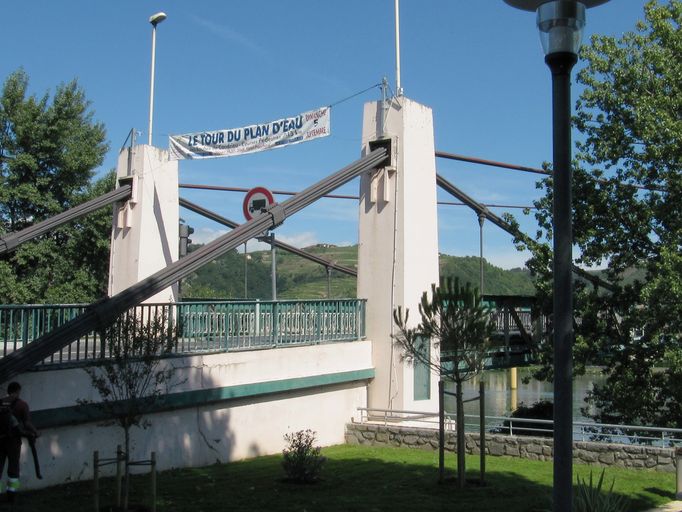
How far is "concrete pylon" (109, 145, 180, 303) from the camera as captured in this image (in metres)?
20.4

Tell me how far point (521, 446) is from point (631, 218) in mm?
9051

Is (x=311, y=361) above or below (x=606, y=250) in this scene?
below

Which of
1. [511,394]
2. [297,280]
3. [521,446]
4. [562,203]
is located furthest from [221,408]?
[297,280]

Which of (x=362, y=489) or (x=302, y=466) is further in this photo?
(x=302, y=466)

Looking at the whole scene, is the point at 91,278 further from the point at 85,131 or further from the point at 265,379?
the point at 265,379

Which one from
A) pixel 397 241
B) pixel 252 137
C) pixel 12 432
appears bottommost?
pixel 12 432

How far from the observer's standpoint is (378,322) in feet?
56.6

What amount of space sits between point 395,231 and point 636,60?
850cm

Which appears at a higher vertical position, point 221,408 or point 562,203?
point 562,203

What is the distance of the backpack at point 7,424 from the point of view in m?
9.43

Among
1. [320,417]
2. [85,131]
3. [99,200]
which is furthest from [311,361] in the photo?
[85,131]

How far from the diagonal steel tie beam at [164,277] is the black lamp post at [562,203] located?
7.25 metres

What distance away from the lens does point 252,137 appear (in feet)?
62.3

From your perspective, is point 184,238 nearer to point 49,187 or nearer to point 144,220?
point 144,220
